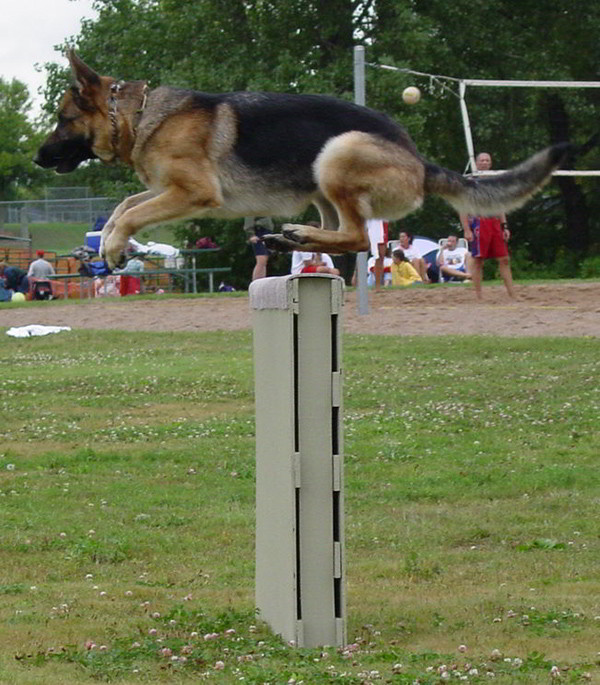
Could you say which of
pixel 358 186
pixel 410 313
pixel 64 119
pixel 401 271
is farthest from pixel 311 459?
pixel 401 271

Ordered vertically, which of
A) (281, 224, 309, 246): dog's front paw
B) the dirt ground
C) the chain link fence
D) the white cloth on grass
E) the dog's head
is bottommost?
the white cloth on grass

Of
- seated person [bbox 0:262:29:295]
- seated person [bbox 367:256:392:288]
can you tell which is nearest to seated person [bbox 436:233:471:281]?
seated person [bbox 367:256:392:288]

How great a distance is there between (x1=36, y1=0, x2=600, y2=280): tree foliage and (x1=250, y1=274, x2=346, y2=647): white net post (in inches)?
1096

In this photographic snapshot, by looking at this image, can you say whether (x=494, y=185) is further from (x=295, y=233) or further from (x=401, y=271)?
(x=401, y=271)

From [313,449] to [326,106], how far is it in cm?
188

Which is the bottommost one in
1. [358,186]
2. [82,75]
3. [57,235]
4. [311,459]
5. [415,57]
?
[311,459]

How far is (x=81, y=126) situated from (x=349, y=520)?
10.5ft

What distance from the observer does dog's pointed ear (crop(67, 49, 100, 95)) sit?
7199 millimetres

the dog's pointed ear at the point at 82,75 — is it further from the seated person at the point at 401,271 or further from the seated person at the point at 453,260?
the seated person at the point at 453,260

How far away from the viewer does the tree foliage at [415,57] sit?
35281mm

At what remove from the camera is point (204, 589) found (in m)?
7.22

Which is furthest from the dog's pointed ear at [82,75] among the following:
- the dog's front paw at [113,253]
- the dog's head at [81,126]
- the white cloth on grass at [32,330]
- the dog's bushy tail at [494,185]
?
the white cloth on grass at [32,330]

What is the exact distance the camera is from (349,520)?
8.84 meters

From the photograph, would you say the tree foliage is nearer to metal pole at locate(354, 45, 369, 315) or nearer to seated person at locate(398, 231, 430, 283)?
seated person at locate(398, 231, 430, 283)
